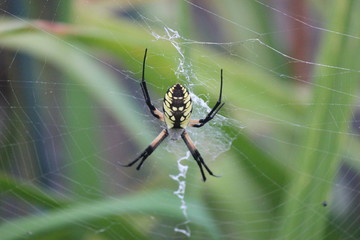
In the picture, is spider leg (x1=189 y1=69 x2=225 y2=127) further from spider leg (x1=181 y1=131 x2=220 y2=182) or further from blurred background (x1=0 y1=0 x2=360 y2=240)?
spider leg (x1=181 y1=131 x2=220 y2=182)

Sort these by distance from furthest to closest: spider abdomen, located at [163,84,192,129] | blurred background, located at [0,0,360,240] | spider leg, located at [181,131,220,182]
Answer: spider leg, located at [181,131,220,182] → spider abdomen, located at [163,84,192,129] → blurred background, located at [0,0,360,240]

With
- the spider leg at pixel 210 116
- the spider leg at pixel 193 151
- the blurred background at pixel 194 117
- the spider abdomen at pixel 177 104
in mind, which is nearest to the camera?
the blurred background at pixel 194 117

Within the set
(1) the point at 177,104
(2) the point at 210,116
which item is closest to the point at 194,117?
(2) the point at 210,116

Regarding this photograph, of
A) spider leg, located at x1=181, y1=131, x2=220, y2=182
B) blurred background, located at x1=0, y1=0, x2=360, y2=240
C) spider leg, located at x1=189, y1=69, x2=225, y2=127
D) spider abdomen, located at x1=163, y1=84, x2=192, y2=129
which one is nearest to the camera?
blurred background, located at x1=0, y1=0, x2=360, y2=240

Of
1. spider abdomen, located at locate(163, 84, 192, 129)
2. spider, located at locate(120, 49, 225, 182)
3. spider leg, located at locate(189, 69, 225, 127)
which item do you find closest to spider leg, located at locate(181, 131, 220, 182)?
spider, located at locate(120, 49, 225, 182)

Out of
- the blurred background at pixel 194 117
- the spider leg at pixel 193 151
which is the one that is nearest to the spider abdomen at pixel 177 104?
the blurred background at pixel 194 117

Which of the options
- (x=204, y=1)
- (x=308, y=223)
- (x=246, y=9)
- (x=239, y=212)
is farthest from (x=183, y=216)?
(x=204, y=1)

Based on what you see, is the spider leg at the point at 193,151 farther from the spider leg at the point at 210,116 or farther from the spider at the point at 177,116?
the spider leg at the point at 210,116
